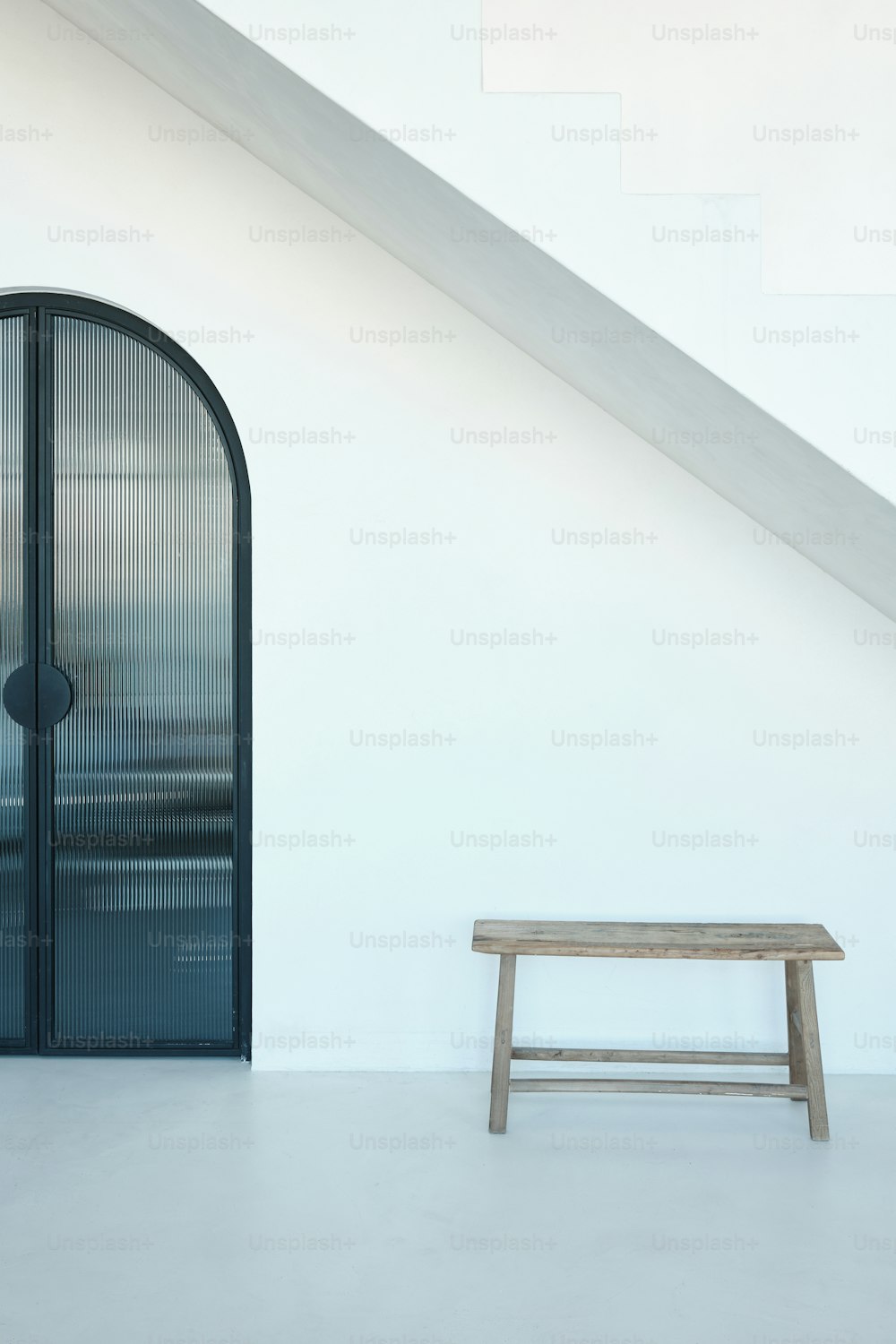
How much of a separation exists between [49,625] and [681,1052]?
7.93 ft

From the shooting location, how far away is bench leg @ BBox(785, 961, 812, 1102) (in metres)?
3.37

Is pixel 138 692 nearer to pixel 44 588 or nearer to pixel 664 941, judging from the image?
pixel 44 588

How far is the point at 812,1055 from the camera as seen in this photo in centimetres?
324

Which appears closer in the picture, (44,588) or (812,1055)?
(812,1055)

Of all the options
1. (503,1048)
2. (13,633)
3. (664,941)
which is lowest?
(503,1048)

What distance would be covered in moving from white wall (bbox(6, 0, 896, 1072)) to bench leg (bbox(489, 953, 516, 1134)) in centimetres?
42

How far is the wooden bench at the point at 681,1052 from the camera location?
3.22 meters

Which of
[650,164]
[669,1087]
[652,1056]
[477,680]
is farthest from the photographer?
[477,680]

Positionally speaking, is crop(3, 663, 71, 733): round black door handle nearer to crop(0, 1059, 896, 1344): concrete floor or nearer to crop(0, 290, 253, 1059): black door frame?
crop(0, 290, 253, 1059): black door frame

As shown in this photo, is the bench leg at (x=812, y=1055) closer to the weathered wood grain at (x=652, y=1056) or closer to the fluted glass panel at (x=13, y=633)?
the weathered wood grain at (x=652, y=1056)

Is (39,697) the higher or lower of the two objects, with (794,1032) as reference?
higher

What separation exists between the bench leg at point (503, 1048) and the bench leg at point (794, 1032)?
0.84 meters

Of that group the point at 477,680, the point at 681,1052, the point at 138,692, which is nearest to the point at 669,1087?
the point at 681,1052

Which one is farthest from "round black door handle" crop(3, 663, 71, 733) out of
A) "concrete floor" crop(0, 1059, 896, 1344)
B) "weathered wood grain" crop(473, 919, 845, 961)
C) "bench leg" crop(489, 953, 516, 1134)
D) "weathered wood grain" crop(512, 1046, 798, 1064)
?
"weathered wood grain" crop(512, 1046, 798, 1064)
